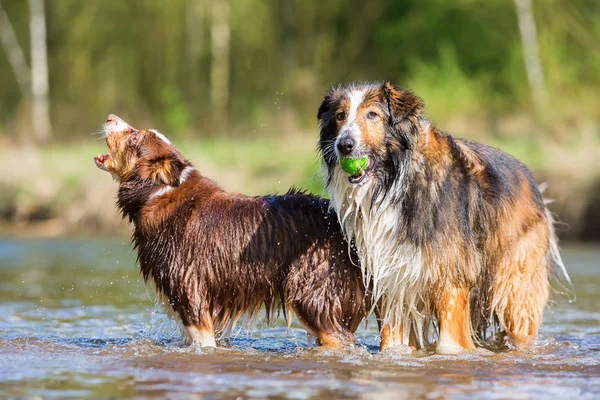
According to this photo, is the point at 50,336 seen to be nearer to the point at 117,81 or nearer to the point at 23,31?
the point at 117,81

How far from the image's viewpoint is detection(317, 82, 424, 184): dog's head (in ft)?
22.5

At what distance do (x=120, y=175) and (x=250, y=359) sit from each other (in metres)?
1.86

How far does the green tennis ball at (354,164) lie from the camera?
22.3 feet

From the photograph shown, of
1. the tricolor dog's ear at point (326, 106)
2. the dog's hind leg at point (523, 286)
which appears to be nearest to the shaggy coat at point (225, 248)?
the tricolor dog's ear at point (326, 106)

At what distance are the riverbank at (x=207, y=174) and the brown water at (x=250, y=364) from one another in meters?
6.72

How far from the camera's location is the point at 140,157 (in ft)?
25.0

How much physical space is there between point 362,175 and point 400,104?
623mm

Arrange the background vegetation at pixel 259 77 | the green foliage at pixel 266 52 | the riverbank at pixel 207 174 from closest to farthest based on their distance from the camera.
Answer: the riverbank at pixel 207 174, the background vegetation at pixel 259 77, the green foliage at pixel 266 52

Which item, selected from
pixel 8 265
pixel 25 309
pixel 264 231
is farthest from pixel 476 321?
pixel 8 265

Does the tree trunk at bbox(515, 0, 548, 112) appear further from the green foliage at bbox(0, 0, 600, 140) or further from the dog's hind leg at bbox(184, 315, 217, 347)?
the dog's hind leg at bbox(184, 315, 217, 347)

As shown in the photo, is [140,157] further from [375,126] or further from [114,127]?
[375,126]

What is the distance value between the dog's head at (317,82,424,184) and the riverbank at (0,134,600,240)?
10473 mm

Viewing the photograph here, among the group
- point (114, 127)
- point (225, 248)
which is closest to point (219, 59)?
point (114, 127)

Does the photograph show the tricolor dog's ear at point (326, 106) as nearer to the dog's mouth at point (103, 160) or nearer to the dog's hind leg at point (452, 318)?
the dog's hind leg at point (452, 318)
